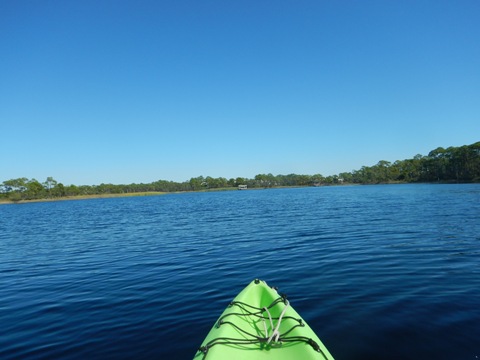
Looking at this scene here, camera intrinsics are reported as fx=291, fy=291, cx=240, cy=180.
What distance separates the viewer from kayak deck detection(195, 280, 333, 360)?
4938 mm

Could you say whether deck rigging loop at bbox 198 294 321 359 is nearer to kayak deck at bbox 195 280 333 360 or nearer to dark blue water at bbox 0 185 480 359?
kayak deck at bbox 195 280 333 360

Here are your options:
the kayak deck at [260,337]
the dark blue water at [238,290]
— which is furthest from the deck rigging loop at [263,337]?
the dark blue water at [238,290]

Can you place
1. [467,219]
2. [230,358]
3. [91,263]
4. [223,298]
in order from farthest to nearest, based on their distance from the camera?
[467,219]
[91,263]
[223,298]
[230,358]

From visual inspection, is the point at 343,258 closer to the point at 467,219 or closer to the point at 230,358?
the point at 230,358

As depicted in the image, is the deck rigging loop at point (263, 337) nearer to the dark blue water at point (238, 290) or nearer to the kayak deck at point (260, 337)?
the kayak deck at point (260, 337)

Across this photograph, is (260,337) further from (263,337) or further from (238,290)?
(238,290)

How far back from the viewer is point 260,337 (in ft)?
18.4

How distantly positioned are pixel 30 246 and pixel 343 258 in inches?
891

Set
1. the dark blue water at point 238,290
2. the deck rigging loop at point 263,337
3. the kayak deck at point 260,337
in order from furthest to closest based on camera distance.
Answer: the dark blue water at point 238,290 < the deck rigging loop at point 263,337 < the kayak deck at point 260,337

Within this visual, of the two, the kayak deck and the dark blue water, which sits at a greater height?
the kayak deck

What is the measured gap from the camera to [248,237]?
21.0 m

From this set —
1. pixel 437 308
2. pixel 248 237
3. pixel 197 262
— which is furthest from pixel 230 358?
pixel 248 237

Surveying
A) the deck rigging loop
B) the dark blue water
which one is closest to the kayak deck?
the deck rigging loop

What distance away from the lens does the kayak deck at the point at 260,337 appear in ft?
16.2
